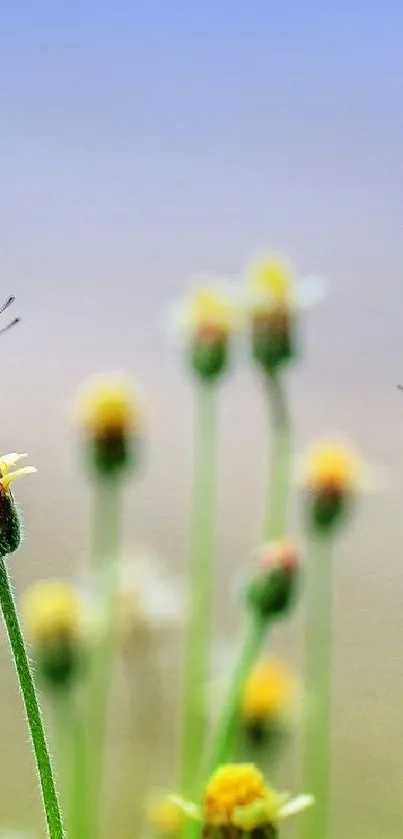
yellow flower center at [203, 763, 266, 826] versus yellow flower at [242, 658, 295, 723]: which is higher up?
yellow flower at [242, 658, 295, 723]

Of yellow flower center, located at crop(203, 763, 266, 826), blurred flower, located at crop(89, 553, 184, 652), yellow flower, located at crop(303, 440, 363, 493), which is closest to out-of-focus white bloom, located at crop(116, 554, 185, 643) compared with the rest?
blurred flower, located at crop(89, 553, 184, 652)

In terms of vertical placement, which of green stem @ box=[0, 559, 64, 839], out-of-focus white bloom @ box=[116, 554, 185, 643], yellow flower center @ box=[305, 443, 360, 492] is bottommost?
green stem @ box=[0, 559, 64, 839]

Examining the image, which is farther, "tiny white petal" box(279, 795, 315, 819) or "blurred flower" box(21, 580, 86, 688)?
"blurred flower" box(21, 580, 86, 688)

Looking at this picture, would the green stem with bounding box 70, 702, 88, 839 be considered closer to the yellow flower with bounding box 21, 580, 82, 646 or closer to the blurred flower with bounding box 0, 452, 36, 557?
the yellow flower with bounding box 21, 580, 82, 646

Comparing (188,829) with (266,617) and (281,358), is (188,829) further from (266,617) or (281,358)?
(281,358)

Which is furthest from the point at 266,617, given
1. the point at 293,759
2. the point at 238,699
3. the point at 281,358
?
the point at 293,759

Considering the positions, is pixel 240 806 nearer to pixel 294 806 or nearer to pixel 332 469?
pixel 294 806
